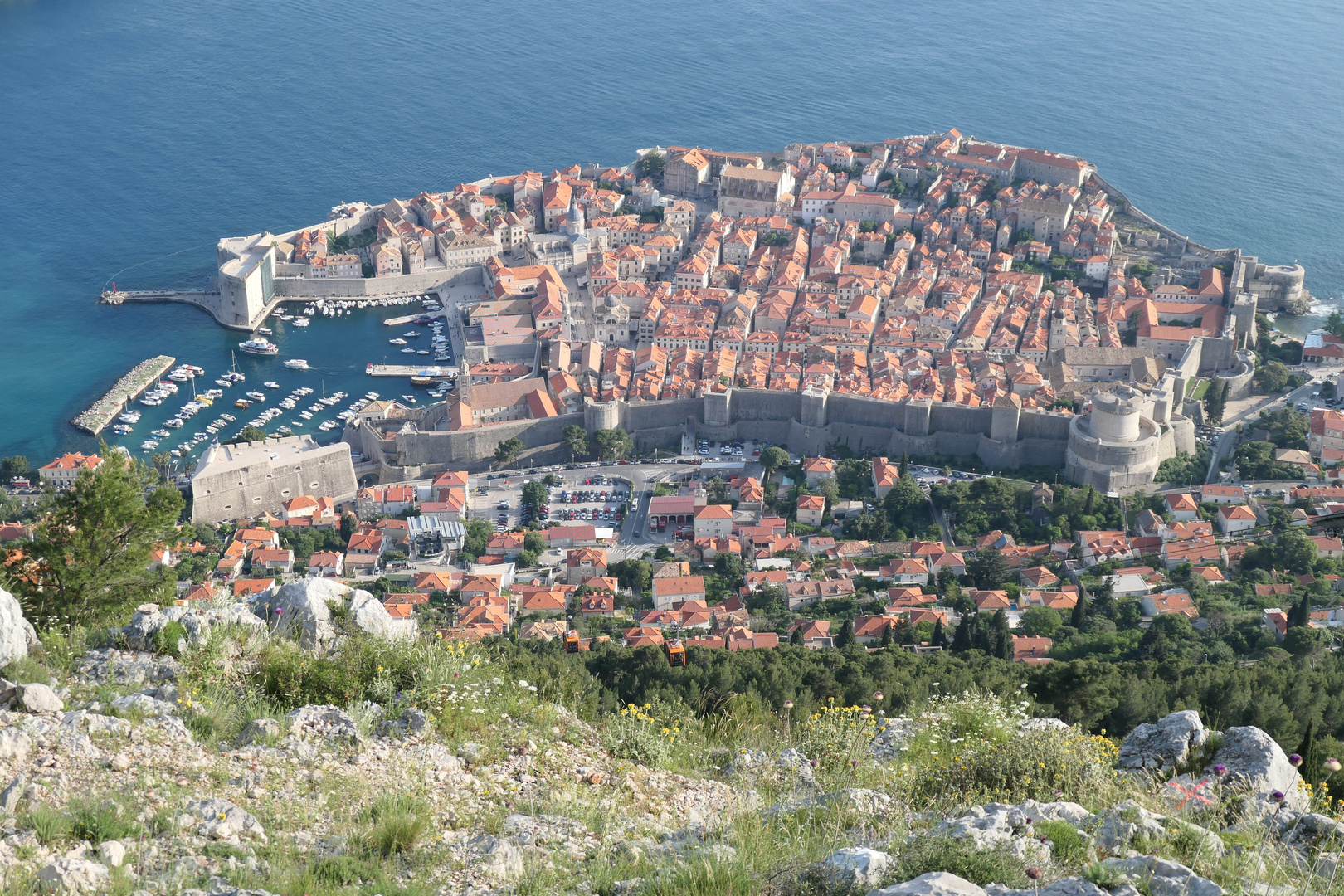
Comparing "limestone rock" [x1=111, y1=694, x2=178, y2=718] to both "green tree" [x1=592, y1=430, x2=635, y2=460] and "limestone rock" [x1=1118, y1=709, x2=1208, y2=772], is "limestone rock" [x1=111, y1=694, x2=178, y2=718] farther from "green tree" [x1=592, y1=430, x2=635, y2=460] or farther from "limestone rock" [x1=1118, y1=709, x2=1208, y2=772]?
"green tree" [x1=592, y1=430, x2=635, y2=460]

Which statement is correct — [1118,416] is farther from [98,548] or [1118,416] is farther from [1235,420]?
[98,548]

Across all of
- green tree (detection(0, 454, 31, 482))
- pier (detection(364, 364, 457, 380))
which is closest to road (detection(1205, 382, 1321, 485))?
pier (detection(364, 364, 457, 380))

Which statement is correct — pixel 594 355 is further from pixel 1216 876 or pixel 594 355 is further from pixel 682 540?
pixel 1216 876

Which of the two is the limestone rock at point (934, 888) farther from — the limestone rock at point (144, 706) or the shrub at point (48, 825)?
the limestone rock at point (144, 706)

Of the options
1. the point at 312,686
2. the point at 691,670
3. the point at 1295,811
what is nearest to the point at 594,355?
the point at 691,670

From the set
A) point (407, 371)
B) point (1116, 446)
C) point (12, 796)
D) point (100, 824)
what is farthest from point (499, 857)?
point (407, 371)

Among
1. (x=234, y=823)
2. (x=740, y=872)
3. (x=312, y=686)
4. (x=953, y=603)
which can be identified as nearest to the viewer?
(x=740, y=872)
